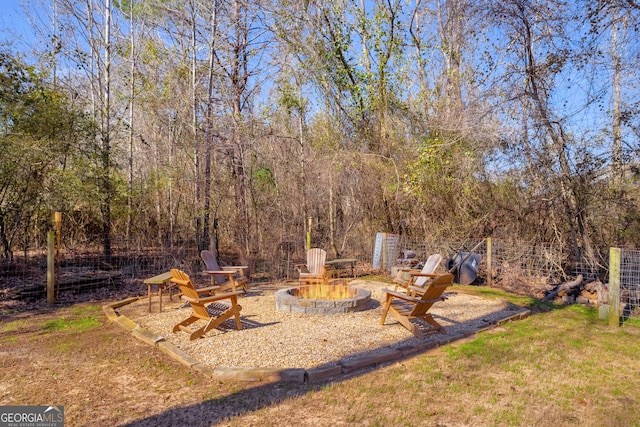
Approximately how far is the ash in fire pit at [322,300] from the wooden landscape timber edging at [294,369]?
1.59 m

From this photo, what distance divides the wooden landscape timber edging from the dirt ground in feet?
0.26

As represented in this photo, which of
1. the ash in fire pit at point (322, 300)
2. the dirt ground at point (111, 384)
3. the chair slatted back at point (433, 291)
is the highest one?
the chair slatted back at point (433, 291)

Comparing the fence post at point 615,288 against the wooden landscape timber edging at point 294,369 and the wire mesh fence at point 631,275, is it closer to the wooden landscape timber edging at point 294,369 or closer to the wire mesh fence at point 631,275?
the wire mesh fence at point 631,275

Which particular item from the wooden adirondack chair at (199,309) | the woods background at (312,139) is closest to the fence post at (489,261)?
the woods background at (312,139)

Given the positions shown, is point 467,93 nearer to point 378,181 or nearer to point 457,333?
point 378,181

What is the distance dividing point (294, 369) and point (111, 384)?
1561mm

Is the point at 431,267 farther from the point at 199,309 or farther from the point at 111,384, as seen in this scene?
the point at 111,384

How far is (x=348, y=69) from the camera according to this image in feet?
38.1

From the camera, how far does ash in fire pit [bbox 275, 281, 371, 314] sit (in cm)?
602

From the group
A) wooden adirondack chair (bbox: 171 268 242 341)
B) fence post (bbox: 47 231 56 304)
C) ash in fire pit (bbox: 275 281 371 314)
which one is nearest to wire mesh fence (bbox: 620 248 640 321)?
ash in fire pit (bbox: 275 281 371 314)

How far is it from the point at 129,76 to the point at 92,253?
6557 millimetres

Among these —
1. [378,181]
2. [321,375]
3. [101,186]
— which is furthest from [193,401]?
[378,181]

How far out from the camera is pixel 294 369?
12.0 feet

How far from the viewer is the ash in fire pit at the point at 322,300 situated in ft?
19.7
